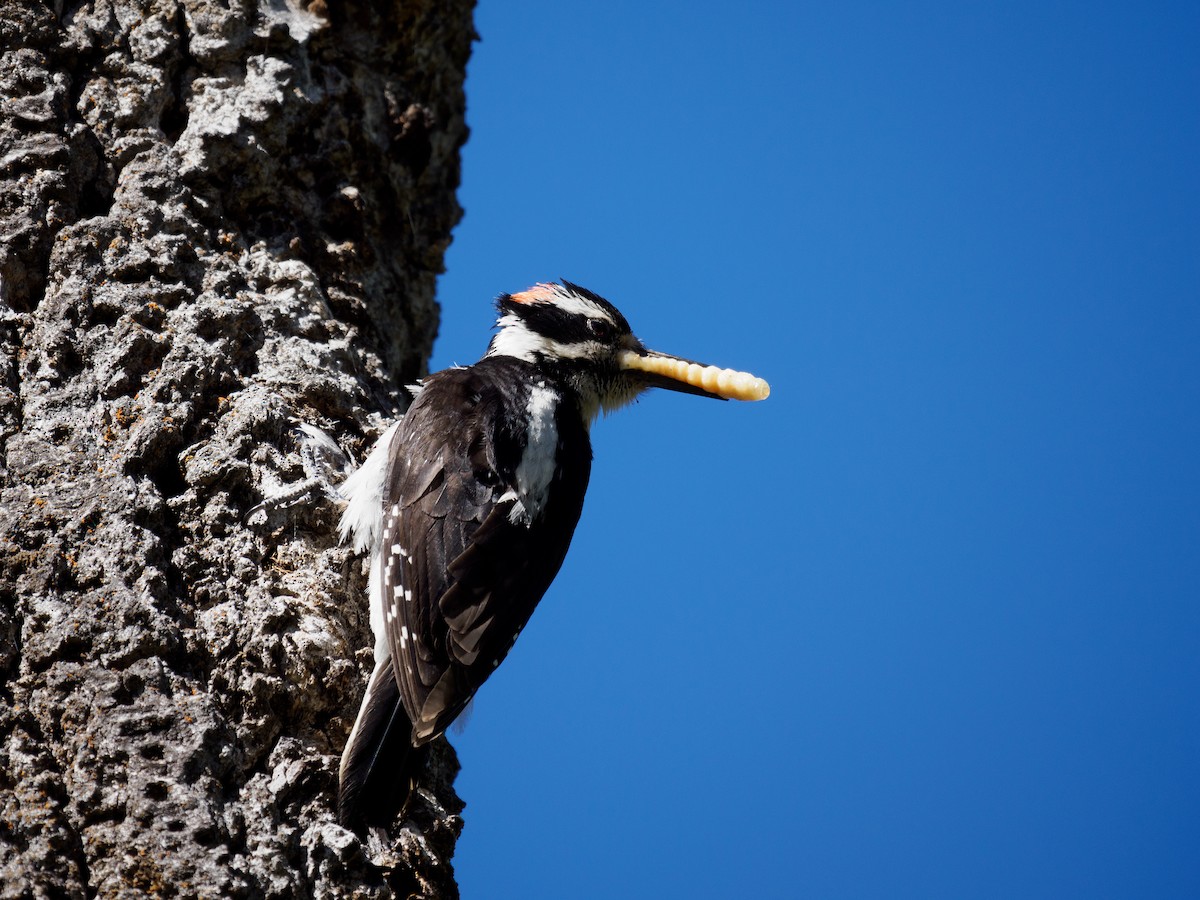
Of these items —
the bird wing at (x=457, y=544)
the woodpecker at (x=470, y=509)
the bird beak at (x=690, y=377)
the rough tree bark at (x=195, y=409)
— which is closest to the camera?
the rough tree bark at (x=195, y=409)

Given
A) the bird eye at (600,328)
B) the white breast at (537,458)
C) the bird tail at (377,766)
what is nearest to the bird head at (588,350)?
the bird eye at (600,328)

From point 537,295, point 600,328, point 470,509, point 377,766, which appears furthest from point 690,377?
point 377,766

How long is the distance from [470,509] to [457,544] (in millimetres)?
101

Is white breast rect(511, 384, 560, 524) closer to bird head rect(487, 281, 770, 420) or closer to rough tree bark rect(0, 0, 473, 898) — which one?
bird head rect(487, 281, 770, 420)

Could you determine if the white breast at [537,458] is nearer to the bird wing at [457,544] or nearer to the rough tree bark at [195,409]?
the bird wing at [457,544]

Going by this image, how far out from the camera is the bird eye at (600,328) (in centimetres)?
342

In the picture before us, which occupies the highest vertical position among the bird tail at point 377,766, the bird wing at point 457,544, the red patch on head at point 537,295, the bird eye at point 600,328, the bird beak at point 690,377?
the red patch on head at point 537,295

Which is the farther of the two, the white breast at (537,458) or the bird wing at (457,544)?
the white breast at (537,458)

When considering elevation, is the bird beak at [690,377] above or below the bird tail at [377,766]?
above

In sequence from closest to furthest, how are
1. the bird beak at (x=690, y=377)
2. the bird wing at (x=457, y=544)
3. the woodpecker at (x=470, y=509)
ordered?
the woodpecker at (x=470, y=509)
the bird wing at (x=457, y=544)
the bird beak at (x=690, y=377)

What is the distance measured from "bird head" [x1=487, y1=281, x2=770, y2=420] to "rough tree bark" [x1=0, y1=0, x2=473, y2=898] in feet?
1.23

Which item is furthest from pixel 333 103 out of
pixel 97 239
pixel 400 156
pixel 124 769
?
pixel 124 769

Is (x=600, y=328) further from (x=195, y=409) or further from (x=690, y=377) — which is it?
(x=195, y=409)

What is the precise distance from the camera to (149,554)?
234cm
